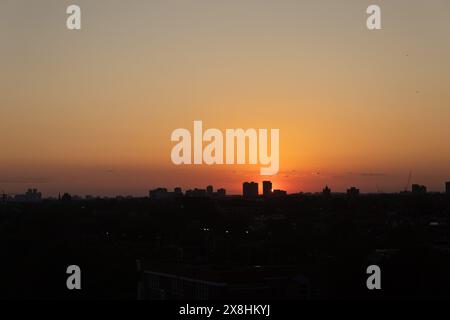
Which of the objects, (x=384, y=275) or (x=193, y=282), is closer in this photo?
(x=193, y=282)

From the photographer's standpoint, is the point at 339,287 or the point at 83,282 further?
the point at 83,282

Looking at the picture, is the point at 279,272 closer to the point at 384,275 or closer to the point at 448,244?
the point at 384,275

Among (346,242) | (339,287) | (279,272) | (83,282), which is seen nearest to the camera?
(279,272)

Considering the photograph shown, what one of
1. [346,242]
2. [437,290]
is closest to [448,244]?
[346,242]
